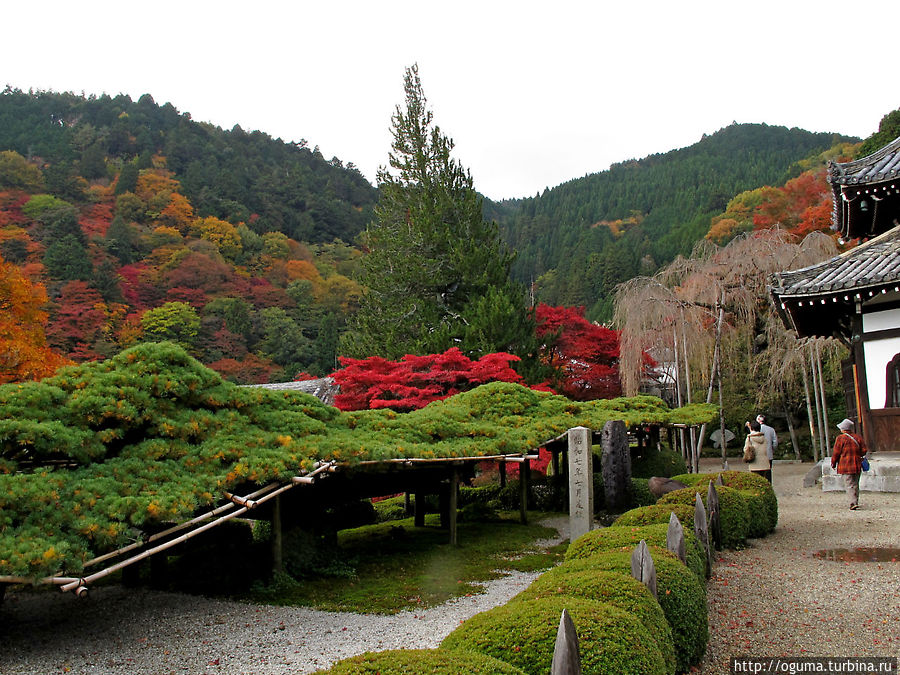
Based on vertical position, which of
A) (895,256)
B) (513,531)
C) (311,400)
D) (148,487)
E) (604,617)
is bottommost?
(513,531)

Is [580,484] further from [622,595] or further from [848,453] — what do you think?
[622,595]

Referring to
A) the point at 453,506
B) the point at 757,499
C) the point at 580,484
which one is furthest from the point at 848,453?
the point at 453,506

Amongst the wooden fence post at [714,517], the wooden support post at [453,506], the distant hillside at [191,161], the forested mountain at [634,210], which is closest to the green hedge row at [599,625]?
the wooden fence post at [714,517]

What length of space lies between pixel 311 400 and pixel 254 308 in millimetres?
31525

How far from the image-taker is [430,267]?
22.1 m

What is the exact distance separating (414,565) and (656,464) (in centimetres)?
882

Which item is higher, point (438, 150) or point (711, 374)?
point (438, 150)

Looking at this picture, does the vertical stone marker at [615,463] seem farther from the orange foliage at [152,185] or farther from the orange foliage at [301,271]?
the orange foliage at [152,185]

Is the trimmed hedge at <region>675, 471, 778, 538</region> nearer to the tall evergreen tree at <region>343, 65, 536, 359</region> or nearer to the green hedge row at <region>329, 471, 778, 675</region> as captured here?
the green hedge row at <region>329, 471, 778, 675</region>

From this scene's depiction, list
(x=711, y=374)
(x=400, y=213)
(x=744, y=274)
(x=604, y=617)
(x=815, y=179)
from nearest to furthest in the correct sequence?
(x=604, y=617) → (x=744, y=274) → (x=711, y=374) → (x=400, y=213) → (x=815, y=179)

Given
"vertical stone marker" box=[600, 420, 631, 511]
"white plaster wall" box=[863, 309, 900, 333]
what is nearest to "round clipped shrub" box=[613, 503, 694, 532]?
"vertical stone marker" box=[600, 420, 631, 511]

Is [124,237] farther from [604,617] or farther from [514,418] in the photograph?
[604,617]

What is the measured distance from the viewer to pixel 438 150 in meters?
24.5

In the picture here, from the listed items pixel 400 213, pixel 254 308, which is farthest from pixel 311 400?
pixel 254 308
